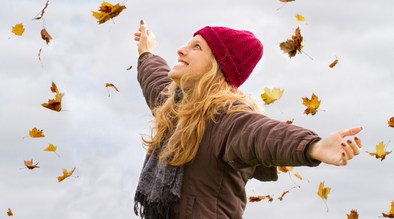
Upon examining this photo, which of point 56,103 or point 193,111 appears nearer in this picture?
point 193,111

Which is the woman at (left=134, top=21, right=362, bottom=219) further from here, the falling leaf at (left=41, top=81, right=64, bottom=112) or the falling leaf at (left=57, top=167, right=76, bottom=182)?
the falling leaf at (left=57, top=167, right=76, bottom=182)

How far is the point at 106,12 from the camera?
10.5ft

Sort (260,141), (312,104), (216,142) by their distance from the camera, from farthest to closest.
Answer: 1. (312,104)
2. (216,142)
3. (260,141)

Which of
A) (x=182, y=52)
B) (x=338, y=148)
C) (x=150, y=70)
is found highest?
(x=150, y=70)

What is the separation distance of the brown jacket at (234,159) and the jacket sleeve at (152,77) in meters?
1.22

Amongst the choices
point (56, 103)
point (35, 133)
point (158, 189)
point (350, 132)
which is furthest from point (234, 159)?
point (35, 133)

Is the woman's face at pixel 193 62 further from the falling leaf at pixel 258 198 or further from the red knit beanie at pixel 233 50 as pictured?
the falling leaf at pixel 258 198

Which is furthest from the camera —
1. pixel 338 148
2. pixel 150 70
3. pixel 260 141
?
pixel 150 70

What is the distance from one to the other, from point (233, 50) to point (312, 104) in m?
1.05

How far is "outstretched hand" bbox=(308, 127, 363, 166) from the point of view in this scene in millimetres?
1537

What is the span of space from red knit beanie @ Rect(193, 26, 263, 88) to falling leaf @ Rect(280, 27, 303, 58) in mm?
464

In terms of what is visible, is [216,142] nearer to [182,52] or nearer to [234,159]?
[234,159]

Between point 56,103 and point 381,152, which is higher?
point 56,103

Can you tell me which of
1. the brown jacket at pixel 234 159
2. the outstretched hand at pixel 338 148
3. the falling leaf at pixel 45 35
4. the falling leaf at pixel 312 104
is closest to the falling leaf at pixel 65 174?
the falling leaf at pixel 45 35
